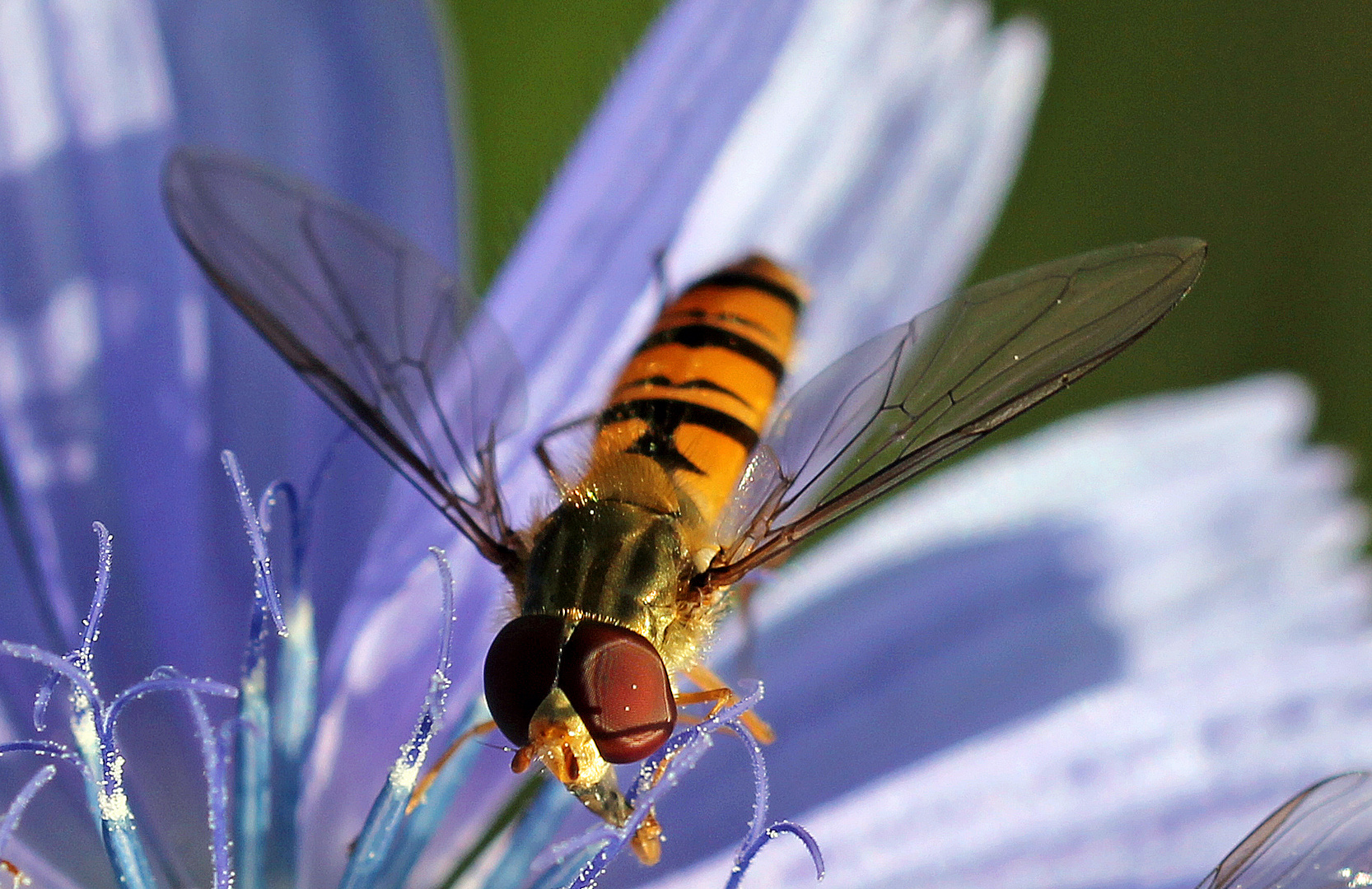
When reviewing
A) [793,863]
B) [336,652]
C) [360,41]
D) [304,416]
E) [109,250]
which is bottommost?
[793,863]

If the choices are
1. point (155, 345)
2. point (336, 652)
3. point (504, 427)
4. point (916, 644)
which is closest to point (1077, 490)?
point (916, 644)

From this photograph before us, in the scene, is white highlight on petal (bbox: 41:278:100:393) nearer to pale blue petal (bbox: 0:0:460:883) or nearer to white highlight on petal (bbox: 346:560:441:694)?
pale blue petal (bbox: 0:0:460:883)

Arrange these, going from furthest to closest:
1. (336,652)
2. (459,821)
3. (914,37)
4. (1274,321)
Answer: (1274,321) < (914,37) < (459,821) < (336,652)

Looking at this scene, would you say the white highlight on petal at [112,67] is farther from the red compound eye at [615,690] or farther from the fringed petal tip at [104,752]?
the red compound eye at [615,690]

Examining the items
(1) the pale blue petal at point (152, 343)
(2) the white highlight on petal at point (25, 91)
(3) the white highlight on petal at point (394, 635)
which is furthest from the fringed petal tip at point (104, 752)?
(2) the white highlight on petal at point (25, 91)

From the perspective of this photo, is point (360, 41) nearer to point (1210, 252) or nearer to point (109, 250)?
point (109, 250)
